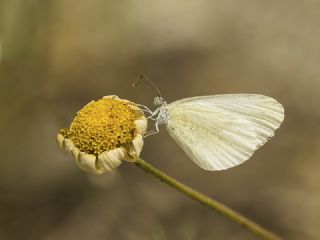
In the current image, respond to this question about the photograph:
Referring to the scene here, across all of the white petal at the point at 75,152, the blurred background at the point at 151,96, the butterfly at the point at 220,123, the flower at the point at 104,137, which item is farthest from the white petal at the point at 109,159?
the blurred background at the point at 151,96

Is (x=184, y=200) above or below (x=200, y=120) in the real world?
below

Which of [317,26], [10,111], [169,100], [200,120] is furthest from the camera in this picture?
[317,26]

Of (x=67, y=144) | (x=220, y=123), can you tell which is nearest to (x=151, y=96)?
(x=220, y=123)

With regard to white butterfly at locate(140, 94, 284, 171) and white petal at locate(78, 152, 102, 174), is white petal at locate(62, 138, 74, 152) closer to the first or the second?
white petal at locate(78, 152, 102, 174)

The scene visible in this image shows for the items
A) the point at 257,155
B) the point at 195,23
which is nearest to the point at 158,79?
the point at 195,23

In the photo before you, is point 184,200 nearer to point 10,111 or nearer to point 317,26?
point 10,111

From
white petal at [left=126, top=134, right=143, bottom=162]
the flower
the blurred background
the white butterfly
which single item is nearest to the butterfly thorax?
the white butterfly
